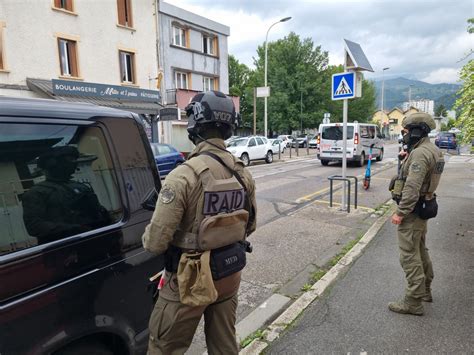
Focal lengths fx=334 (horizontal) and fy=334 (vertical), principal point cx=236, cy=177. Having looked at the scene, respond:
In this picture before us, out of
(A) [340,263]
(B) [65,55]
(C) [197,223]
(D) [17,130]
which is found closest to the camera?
(D) [17,130]

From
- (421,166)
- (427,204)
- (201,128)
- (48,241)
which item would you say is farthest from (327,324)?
(48,241)

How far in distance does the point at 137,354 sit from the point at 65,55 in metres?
16.7

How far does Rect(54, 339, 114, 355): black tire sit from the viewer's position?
Answer: 1.67 meters

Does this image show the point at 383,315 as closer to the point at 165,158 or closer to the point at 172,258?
the point at 172,258

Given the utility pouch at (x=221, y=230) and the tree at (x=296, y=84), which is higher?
the tree at (x=296, y=84)

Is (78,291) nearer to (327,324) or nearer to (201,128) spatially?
(201,128)

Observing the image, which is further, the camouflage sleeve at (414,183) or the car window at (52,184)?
the camouflage sleeve at (414,183)

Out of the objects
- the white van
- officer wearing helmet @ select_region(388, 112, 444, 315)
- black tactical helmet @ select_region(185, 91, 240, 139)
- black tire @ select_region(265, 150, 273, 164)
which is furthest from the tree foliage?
black tactical helmet @ select_region(185, 91, 240, 139)

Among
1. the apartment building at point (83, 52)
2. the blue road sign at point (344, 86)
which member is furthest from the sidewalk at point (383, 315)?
the apartment building at point (83, 52)

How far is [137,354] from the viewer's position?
2064mm

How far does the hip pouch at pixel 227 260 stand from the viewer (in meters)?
1.81

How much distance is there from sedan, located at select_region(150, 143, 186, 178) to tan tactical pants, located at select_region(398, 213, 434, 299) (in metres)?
10.2

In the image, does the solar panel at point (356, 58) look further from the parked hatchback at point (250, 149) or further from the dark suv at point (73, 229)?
the parked hatchback at point (250, 149)

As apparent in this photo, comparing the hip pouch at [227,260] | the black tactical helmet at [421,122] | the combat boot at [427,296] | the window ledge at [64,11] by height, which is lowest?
the combat boot at [427,296]
